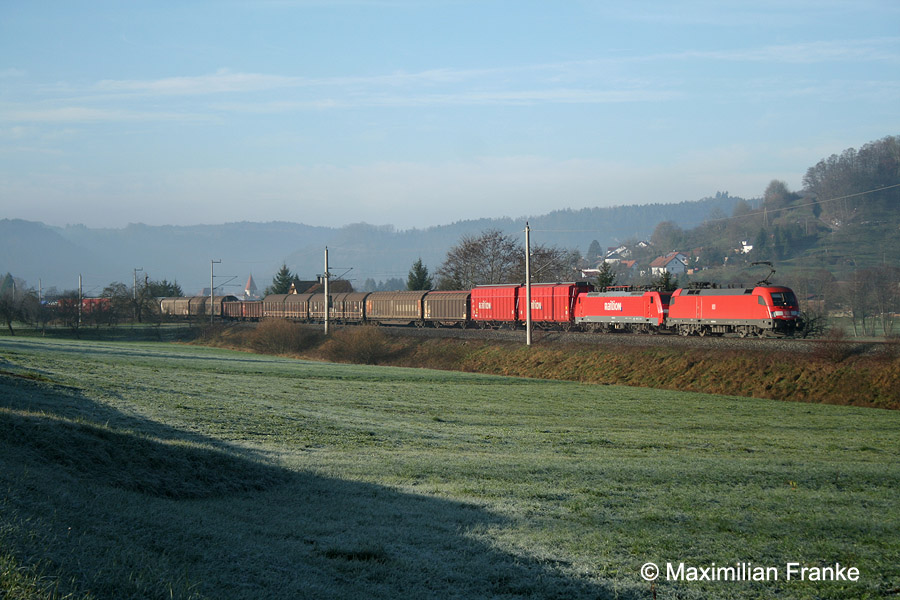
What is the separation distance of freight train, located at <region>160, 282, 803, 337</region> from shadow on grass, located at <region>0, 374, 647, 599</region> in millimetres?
36964

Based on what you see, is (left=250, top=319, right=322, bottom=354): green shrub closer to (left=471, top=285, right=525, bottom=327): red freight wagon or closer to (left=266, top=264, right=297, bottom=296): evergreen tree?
(left=471, top=285, right=525, bottom=327): red freight wagon

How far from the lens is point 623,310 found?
51969 millimetres

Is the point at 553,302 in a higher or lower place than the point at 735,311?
higher

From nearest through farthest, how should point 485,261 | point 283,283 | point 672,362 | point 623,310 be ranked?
point 672,362 → point 623,310 → point 485,261 → point 283,283

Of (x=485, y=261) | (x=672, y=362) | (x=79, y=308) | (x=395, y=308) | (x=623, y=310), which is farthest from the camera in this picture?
(x=485, y=261)

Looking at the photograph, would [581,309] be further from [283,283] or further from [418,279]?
[283,283]

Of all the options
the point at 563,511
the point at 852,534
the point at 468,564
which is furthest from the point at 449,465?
the point at 852,534

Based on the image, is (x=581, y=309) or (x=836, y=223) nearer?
(x=581, y=309)

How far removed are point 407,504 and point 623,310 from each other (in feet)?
141

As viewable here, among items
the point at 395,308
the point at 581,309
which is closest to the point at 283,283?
the point at 395,308

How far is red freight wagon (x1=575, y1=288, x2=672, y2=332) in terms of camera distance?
49.5 meters

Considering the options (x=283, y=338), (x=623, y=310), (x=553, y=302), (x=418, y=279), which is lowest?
(x=283, y=338)

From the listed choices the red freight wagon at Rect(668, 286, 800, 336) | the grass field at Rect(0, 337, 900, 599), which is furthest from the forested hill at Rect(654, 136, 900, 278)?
the grass field at Rect(0, 337, 900, 599)

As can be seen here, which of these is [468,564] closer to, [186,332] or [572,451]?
[572,451]
